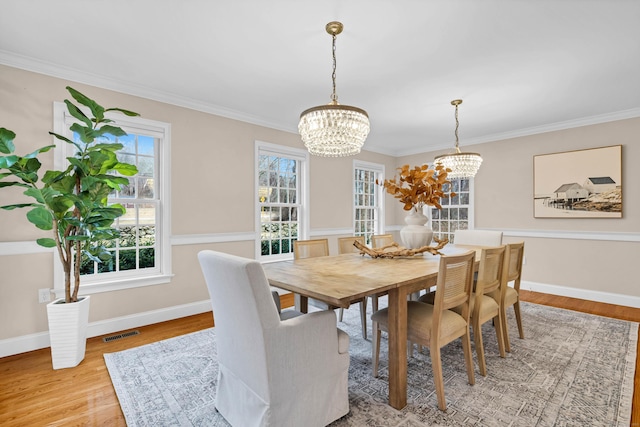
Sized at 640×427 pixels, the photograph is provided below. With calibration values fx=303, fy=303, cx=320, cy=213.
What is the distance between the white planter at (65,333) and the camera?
2.38 metres

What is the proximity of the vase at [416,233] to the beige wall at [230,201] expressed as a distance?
6.84 feet

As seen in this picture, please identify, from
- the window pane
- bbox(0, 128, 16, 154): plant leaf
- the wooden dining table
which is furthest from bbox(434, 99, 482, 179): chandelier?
bbox(0, 128, 16, 154): plant leaf

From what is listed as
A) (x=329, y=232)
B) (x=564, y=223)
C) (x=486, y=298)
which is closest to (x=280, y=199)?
(x=329, y=232)

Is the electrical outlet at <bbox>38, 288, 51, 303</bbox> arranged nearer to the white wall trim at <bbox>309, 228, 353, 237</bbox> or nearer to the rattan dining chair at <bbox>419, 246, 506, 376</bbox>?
the white wall trim at <bbox>309, 228, 353, 237</bbox>

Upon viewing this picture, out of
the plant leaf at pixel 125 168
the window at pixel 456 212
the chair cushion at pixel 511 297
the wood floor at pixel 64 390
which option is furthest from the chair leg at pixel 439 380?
the window at pixel 456 212

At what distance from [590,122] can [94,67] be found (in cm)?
598

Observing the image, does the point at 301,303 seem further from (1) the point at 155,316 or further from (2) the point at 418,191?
(1) the point at 155,316

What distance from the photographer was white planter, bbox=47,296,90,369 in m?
2.38

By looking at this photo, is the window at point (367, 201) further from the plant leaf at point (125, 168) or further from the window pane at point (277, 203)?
the plant leaf at point (125, 168)

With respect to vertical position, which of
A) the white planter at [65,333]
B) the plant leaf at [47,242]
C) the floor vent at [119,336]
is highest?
the plant leaf at [47,242]

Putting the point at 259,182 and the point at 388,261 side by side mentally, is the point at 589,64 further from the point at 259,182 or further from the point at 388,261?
the point at 259,182

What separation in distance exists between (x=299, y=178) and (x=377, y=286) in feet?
10.7

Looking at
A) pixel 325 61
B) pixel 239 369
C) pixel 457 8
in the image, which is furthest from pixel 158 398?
pixel 457 8

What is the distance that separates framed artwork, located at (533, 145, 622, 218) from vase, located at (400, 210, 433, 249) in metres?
2.81
